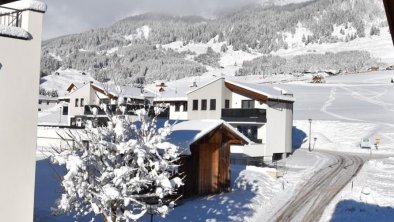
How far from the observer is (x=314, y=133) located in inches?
2542

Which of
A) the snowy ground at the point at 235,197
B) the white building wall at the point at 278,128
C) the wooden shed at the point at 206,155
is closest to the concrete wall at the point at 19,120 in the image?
the snowy ground at the point at 235,197

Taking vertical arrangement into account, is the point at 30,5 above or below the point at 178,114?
above

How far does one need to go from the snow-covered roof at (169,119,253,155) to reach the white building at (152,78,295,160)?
12.4 m

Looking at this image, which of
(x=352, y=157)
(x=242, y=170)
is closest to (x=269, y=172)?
(x=242, y=170)

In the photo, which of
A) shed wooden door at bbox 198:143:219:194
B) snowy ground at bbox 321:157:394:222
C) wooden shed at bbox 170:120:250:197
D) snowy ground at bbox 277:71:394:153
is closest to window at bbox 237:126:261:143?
snowy ground at bbox 321:157:394:222

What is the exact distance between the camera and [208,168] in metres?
27.8

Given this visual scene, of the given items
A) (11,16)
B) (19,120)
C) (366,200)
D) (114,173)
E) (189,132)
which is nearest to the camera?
(19,120)

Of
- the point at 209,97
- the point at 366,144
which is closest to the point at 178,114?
the point at 209,97

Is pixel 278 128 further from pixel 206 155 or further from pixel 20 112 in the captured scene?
pixel 20 112

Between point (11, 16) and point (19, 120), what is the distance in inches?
94.6

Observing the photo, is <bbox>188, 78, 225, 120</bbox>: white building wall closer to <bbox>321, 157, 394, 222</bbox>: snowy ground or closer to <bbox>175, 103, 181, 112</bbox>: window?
<bbox>175, 103, 181, 112</bbox>: window

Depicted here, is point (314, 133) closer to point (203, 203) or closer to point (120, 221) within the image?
point (203, 203)

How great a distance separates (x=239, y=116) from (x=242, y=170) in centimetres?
914

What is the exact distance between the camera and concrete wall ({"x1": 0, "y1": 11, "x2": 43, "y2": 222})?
7.41 m
